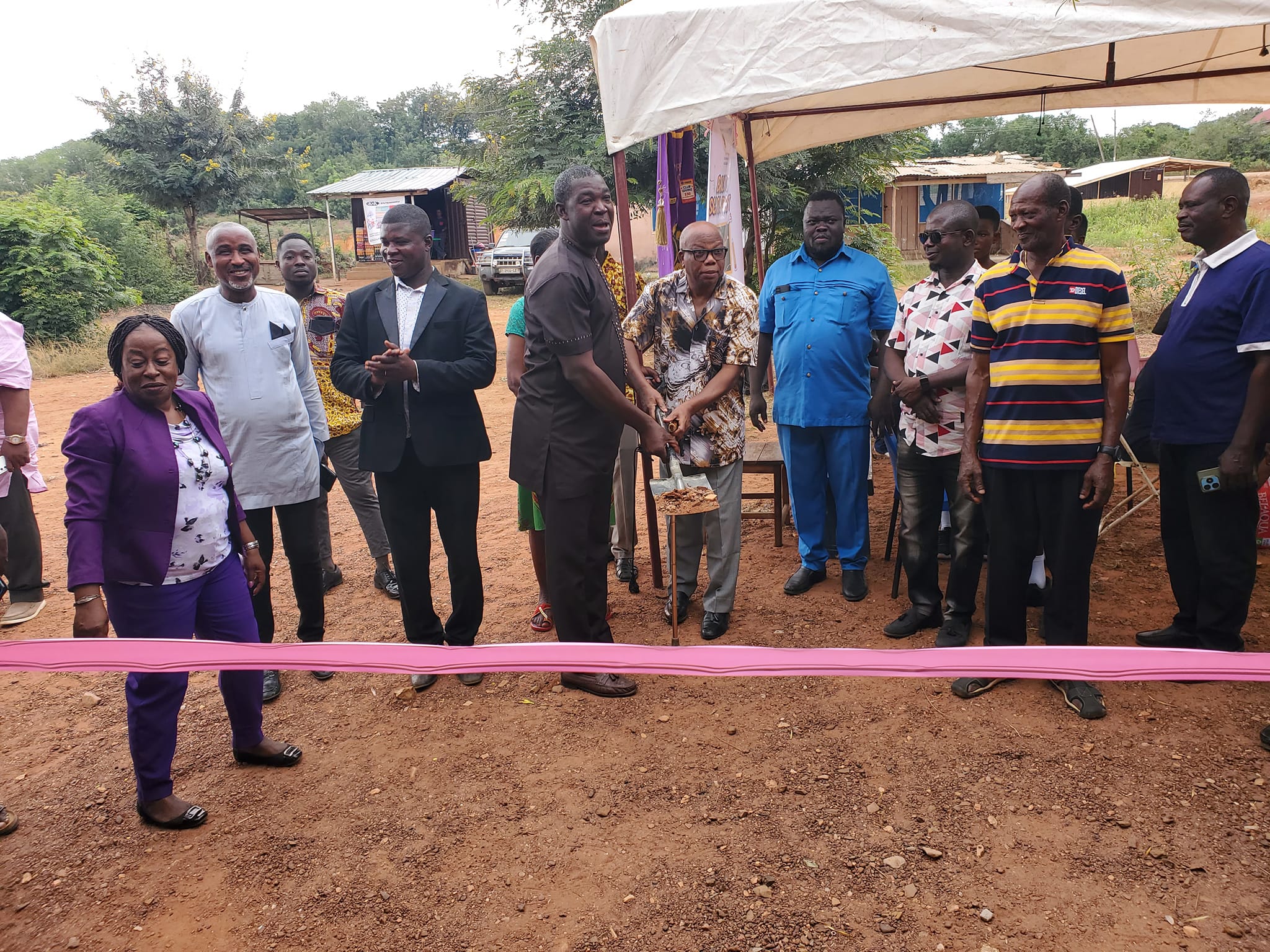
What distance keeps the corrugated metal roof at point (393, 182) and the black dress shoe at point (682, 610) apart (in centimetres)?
2478

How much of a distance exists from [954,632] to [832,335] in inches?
60.4

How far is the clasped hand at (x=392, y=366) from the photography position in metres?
3.50

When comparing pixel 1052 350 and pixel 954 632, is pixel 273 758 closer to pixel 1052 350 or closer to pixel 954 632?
pixel 954 632

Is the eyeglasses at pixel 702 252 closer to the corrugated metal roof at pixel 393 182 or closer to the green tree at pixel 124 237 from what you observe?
Result: the green tree at pixel 124 237

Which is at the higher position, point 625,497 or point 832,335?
point 832,335

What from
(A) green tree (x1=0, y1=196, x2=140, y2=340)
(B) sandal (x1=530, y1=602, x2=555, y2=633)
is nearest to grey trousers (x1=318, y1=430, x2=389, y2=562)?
(B) sandal (x1=530, y1=602, x2=555, y2=633)

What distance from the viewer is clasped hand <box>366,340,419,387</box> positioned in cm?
350

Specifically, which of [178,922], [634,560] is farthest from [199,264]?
[178,922]

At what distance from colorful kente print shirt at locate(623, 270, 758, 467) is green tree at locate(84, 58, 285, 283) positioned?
22.6 meters

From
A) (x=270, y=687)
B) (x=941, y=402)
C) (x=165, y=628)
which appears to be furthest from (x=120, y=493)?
(x=941, y=402)

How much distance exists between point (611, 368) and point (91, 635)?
80.2 inches

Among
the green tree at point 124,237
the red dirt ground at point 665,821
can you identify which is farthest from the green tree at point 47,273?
the red dirt ground at point 665,821

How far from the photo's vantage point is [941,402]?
12.6 feet

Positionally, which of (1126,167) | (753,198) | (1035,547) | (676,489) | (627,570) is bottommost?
(627,570)
